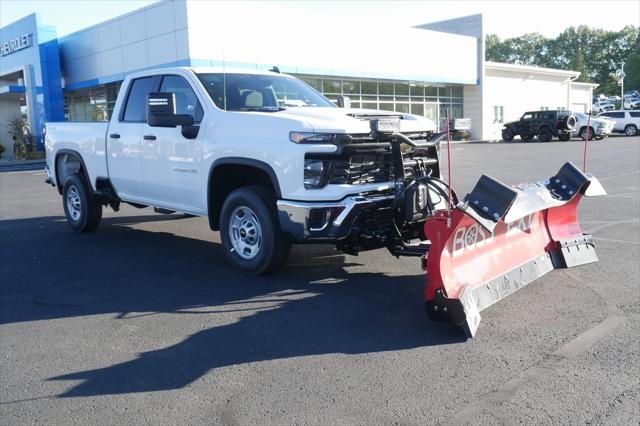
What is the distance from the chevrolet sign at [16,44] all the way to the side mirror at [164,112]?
31.2m

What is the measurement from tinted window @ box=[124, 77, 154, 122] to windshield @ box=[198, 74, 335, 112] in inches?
43.4

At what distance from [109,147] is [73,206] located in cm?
168

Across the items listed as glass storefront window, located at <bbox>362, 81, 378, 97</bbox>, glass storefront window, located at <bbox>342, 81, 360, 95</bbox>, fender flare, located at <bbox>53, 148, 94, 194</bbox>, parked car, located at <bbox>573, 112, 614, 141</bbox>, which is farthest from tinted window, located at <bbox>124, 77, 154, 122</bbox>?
parked car, located at <bbox>573, 112, 614, 141</bbox>

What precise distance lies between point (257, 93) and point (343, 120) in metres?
1.69

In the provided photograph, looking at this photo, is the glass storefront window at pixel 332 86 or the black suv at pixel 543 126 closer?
the glass storefront window at pixel 332 86

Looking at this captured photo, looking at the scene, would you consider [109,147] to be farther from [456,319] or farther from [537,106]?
[537,106]

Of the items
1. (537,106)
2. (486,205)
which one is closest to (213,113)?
(486,205)

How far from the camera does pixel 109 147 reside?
813 cm

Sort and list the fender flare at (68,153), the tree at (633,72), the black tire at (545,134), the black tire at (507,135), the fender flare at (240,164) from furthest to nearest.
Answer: the tree at (633,72) < the black tire at (507,135) < the black tire at (545,134) < the fender flare at (68,153) < the fender flare at (240,164)

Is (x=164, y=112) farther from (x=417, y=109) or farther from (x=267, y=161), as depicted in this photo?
(x=417, y=109)

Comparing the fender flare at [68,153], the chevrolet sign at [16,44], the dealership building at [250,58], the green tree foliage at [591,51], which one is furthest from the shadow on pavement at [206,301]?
the green tree foliage at [591,51]

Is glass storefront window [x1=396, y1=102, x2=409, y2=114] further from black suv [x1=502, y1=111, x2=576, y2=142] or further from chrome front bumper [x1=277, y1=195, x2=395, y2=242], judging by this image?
chrome front bumper [x1=277, y1=195, x2=395, y2=242]

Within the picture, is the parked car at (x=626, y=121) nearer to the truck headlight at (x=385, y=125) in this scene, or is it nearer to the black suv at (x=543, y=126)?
the black suv at (x=543, y=126)

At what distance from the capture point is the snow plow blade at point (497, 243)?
4.39 m
